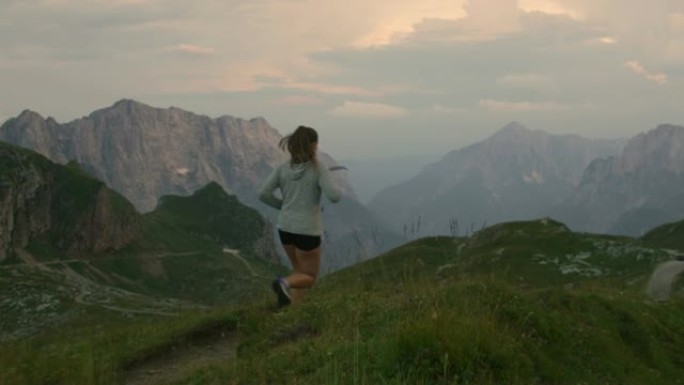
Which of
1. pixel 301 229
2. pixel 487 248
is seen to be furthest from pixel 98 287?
pixel 301 229

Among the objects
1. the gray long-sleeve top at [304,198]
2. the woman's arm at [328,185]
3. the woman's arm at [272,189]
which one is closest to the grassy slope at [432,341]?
the gray long-sleeve top at [304,198]

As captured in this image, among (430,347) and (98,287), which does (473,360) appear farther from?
(98,287)

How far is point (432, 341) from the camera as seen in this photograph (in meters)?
8.01

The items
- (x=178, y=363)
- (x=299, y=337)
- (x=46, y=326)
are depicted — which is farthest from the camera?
(x=46, y=326)

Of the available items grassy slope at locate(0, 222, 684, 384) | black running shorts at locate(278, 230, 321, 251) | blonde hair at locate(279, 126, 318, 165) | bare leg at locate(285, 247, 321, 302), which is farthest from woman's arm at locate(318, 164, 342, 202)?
grassy slope at locate(0, 222, 684, 384)

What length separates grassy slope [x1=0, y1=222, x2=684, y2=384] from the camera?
8.05m

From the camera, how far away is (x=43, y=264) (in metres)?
182

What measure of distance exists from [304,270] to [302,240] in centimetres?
74

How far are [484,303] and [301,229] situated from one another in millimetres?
4749

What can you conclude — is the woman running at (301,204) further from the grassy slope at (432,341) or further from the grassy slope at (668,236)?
the grassy slope at (668,236)

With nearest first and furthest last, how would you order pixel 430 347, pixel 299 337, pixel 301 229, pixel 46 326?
pixel 430 347 → pixel 299 337 → pixel 301 229 → pixel 46 326

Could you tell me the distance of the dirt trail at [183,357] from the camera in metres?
11.7

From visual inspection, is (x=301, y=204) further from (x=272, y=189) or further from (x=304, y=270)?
(x=304, y=270)

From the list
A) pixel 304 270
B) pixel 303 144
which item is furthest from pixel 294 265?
pixel 303 144
